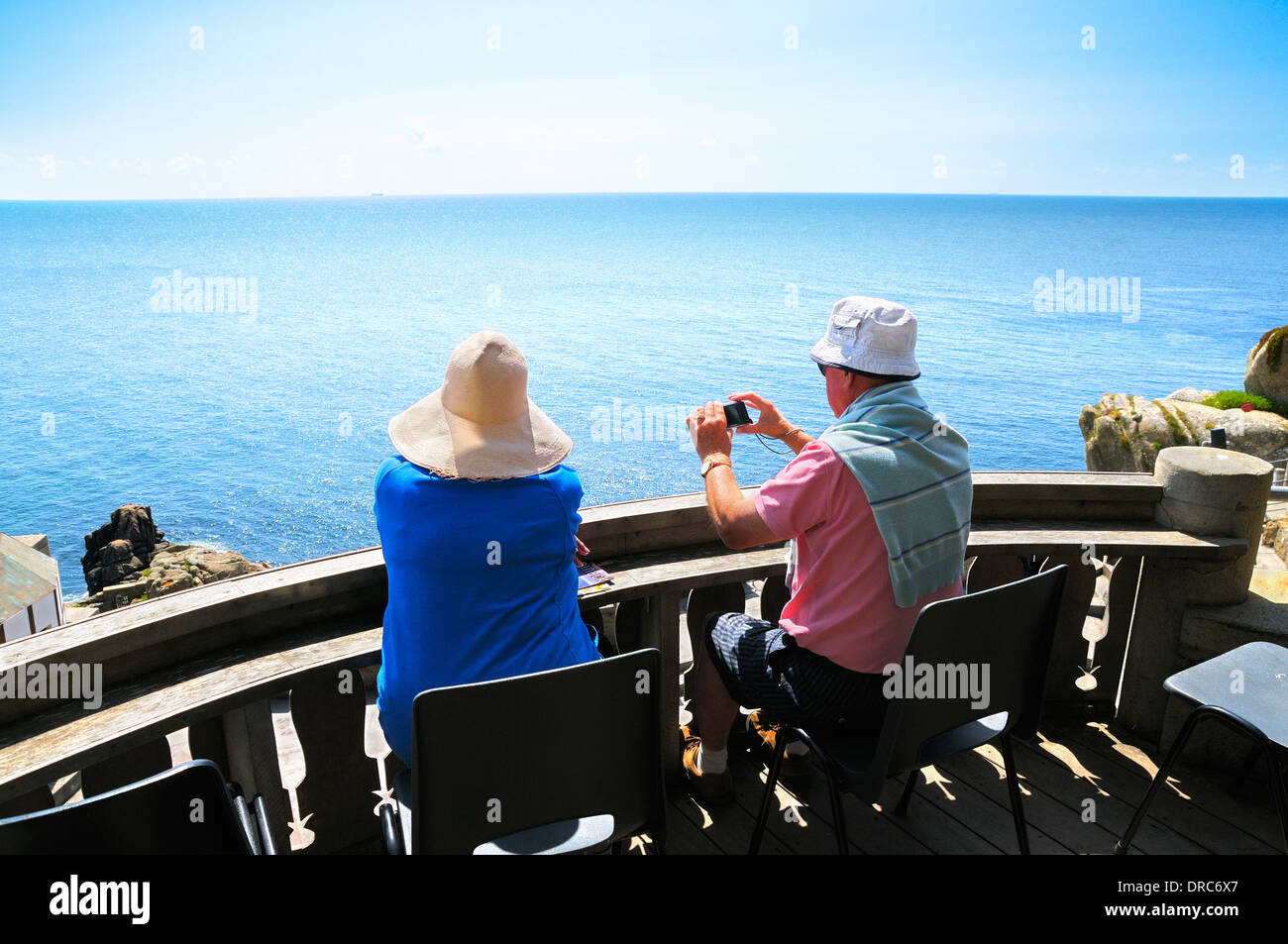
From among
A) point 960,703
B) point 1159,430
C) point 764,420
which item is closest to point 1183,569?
point 960,703

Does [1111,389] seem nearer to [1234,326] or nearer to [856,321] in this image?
[1234,326]

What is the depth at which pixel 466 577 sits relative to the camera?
2217 mm

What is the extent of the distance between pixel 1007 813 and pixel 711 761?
0.99 metres

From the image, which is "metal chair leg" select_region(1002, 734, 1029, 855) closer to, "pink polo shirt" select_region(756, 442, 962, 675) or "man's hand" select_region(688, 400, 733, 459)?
"pink polo shirt" select_region(756, 442, 962, 675)

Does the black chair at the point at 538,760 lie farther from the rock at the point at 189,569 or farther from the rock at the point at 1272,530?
the rock at the point at 189,569

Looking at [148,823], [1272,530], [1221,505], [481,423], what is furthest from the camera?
[1272,530]

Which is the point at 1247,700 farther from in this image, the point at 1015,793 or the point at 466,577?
the point at 466,577

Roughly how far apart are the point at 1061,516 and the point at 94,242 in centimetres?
18513

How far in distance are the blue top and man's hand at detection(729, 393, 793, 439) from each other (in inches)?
32.6

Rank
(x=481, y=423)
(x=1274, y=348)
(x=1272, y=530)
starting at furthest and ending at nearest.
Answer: (x=1274, y=348) → (x=1272, y=530) → (x=481, y=423)

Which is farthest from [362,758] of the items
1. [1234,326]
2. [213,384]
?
[1234,326]

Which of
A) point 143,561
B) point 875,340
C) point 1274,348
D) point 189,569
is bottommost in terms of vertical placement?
point 143,561

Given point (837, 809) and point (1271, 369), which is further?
point (1271, 369)

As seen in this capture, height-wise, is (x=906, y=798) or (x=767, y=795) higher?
(x=767, y=795)
